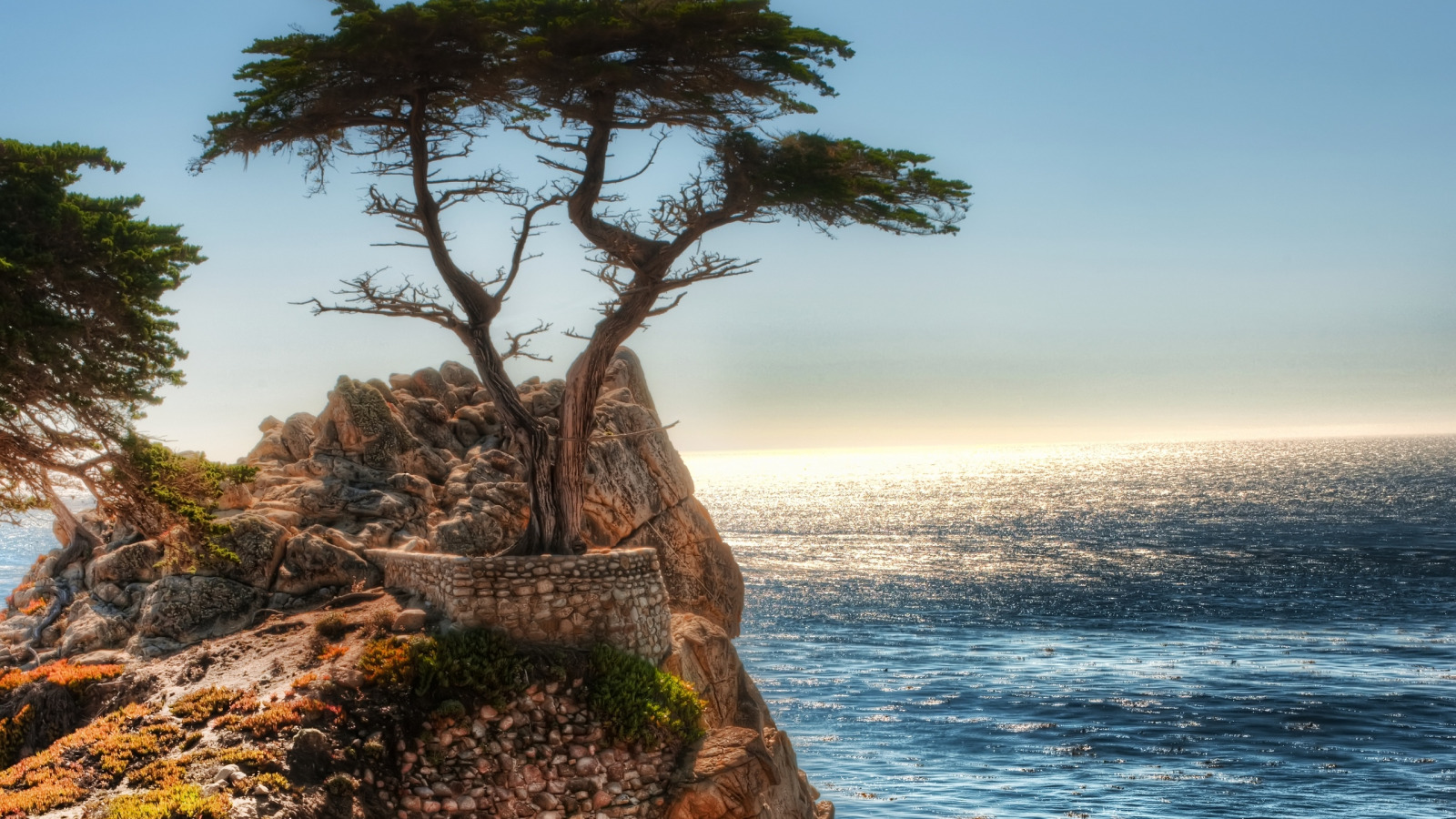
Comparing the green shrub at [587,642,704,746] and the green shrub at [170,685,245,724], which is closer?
the green shrub at [170,685,245,724]

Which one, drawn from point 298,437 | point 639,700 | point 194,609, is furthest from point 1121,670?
point 194,609

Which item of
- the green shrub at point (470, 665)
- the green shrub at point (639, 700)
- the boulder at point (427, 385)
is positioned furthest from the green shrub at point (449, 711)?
the boulder at point (427, 385)

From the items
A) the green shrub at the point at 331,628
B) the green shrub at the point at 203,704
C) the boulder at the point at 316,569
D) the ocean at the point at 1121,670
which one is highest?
the boulder at the point at 316,569

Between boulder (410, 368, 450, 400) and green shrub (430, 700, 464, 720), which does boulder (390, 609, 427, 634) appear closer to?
green shrub (430, 700, 464, 720)

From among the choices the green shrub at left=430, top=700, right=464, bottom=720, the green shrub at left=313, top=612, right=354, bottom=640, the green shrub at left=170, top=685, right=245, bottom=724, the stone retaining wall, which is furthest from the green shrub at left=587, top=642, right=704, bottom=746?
the green shrub at left=170, top=685, right=245, bottom=724

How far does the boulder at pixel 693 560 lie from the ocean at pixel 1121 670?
12969 mm

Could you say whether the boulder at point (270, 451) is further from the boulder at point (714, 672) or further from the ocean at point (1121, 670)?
the ocean at point (1121, 670)

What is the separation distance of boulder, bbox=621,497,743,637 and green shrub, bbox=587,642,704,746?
10277mm

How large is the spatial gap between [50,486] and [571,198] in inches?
554

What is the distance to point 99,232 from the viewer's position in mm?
21156

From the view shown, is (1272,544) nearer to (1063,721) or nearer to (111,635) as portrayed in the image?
(1063,721)

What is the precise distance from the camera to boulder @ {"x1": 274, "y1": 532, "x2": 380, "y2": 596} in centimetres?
2539

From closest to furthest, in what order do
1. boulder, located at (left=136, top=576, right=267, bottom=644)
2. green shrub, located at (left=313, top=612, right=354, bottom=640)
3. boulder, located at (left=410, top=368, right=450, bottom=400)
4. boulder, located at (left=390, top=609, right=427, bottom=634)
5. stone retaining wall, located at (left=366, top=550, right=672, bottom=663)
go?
stone retaining wall, located at (left=366, top=550, right=672, bottom=663), boulder, located at (left=390, top=609, right=427, bottom=634), green shrub, located at (left=313, top=612, right=354, bottom=640), boulder, located at (left=136, top=576, right=267, bottom=644), boulder, located at (left=410, top=368, right=450, bottom=400)

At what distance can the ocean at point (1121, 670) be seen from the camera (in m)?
43.6
